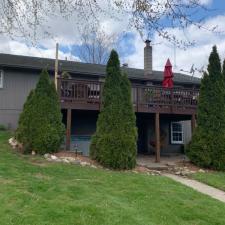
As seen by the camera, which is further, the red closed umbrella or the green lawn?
the red closed umbrella

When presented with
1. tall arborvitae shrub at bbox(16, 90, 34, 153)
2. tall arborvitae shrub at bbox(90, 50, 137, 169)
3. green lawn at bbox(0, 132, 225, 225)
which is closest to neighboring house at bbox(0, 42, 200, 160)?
tall arborvitae shrub at bbox(16, 90, 34, 153)

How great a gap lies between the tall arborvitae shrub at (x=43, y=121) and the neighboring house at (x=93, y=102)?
0.97m

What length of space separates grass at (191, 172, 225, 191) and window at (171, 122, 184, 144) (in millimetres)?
8858

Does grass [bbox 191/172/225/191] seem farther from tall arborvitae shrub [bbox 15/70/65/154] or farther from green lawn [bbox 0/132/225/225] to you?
tall arborvitae shrub [bbox 15/70/65/154]

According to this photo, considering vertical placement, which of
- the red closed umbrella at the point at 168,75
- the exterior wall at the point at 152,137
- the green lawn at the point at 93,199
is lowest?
the green lawn at the point at 93,199

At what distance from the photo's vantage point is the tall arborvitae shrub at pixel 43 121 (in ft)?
44.8

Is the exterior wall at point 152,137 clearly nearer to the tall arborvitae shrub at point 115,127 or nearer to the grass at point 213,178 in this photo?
the tall arborvitae shrub at point 115,127

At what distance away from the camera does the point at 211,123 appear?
1539 centimetres

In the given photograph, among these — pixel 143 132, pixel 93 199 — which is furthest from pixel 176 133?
pixel 93 199

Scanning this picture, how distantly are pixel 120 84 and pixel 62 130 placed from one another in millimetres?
2693

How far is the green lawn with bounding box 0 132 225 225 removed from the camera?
707 centimetres

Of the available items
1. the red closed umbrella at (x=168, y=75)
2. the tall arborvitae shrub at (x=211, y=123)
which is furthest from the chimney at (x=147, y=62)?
the tall arborvitae shrub at (x=211, y=123)

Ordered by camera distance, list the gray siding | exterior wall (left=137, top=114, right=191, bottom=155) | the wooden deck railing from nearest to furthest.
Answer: the wooden deck railing < the gray siding < exterior wall (left=137, top=114, right=191, bottom=155)

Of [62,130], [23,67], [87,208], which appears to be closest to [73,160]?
[62,130]
